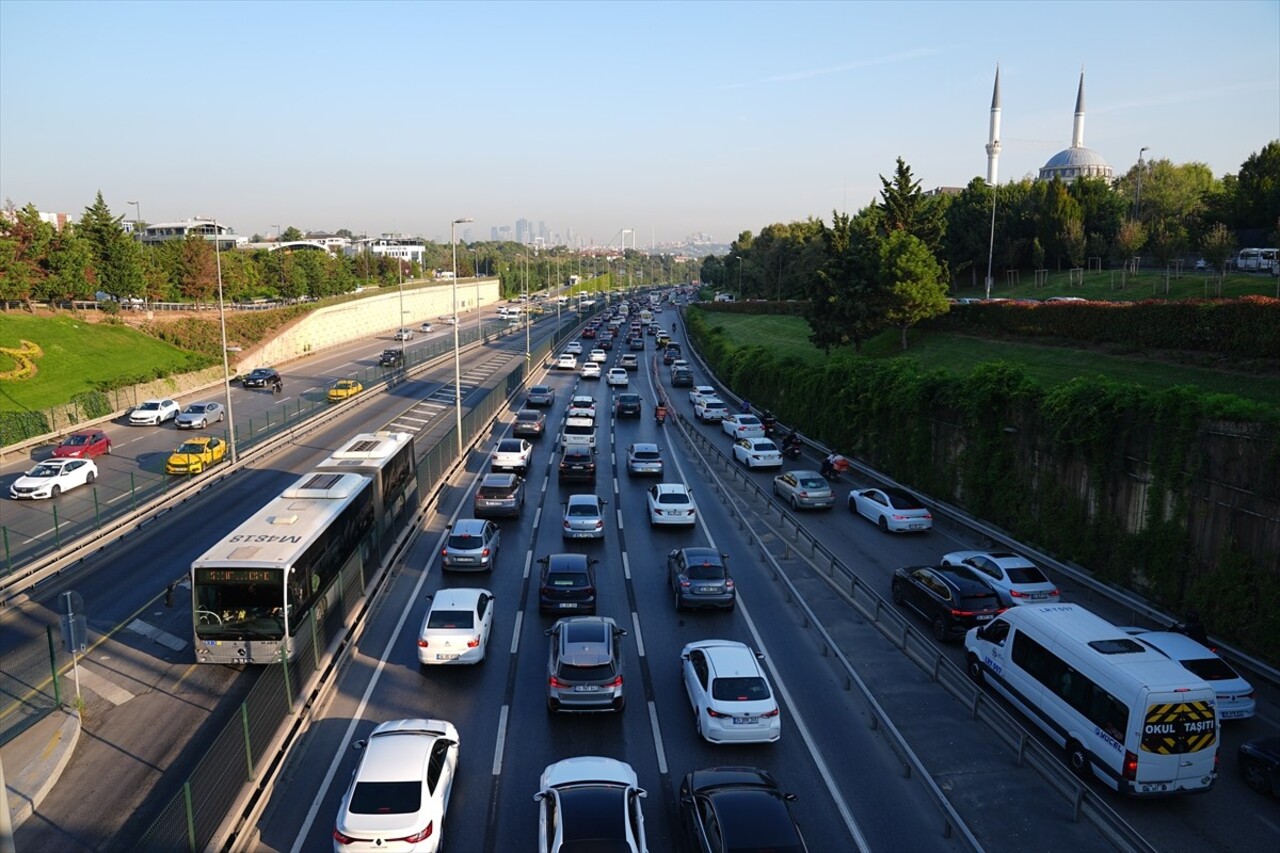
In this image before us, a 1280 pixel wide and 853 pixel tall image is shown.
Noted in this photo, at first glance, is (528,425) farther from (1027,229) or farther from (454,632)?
(1027,229)

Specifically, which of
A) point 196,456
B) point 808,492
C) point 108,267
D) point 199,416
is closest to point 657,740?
point 808,492

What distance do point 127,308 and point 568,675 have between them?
73.5 m

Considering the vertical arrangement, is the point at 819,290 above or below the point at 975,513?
above

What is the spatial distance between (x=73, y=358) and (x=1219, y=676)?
63.9 meters

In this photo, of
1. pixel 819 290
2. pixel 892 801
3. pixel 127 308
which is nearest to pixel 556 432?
pixel 819 290

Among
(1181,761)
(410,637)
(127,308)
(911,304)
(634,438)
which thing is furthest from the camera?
(127,308)

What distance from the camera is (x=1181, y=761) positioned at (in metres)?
12.4

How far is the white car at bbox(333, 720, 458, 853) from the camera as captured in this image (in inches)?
410

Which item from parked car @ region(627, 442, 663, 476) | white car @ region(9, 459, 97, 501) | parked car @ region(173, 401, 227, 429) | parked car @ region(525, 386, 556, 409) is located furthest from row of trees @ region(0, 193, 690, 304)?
parked car @ region(627, 442, 663, 476)

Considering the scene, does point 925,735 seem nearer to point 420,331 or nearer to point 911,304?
point 911,304

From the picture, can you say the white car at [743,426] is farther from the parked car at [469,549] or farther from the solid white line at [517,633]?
the solid white line at [517,633]

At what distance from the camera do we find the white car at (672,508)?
27.3m

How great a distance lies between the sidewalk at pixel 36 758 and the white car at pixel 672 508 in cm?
1666

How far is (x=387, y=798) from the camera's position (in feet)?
35.4
